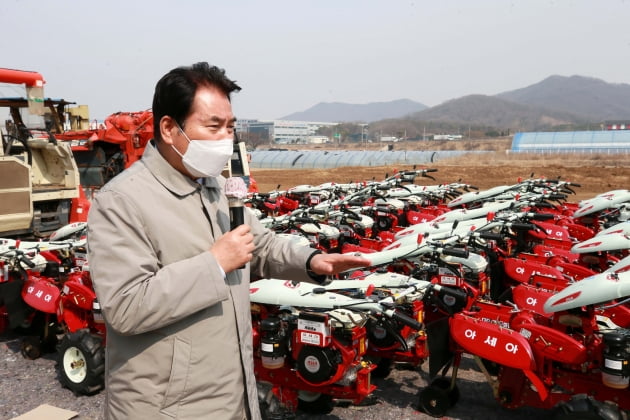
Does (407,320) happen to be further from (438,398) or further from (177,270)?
(177,270)

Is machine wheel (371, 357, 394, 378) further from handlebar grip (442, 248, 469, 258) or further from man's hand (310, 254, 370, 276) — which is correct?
man's hand (310, 254, 370, 276)

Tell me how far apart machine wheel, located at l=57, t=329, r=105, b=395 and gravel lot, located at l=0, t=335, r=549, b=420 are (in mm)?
116

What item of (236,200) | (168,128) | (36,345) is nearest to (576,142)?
(36,345)

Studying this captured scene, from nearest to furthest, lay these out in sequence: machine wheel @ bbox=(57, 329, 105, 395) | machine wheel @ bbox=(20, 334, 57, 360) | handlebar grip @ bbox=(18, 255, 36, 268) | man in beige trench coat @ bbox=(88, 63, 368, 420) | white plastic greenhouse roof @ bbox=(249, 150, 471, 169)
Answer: man in beige trench coat @ bbox=(88, 63, 368, 420) → machine wheel @ bbox=(57, 329, 105, 395) → handlebar grip @ bbox=(18, 255, 36, 268) → machine wheel @ bbox=(20, 334, 57, 360) → white plastic greenhouse roof @ bbox=(249, 150, 471, 169)

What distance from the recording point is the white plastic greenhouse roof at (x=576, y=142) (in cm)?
3473

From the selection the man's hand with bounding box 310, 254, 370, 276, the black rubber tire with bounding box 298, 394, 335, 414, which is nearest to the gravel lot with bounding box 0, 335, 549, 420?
the black rubber tire with bounding box 298, 394, 335, 414

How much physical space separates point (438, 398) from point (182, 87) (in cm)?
370

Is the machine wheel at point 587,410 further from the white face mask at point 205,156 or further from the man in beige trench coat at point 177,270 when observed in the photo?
the white face mask at point 205,156

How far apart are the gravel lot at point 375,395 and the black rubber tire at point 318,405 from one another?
44mm

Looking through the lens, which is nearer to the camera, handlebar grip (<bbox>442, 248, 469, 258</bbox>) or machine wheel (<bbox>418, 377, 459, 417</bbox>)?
machine wheel (<bbox>418, 377, 459, 417</bbox>)

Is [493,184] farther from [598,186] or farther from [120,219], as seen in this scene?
[120,219]

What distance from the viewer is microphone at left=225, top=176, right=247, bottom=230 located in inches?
70.5

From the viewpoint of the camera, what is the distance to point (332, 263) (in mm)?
2004

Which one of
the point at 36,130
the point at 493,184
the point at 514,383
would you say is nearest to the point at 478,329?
the point at 514,383
